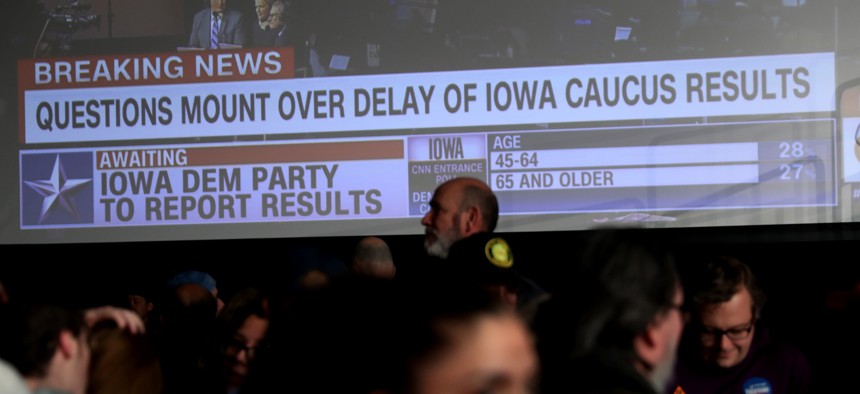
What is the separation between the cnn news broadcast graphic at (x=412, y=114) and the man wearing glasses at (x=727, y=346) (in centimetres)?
244

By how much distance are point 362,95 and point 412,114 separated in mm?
271

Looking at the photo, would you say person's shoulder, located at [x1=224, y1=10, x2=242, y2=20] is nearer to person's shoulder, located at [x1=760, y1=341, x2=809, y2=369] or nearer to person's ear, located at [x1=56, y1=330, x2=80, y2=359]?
person's shoulder, located at [x1=760, y1=341, x2=809, y2=369]

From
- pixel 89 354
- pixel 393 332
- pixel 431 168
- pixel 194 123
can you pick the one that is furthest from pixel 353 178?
pixel 393 332

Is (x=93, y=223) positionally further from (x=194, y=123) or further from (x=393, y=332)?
(x=393, y=332)

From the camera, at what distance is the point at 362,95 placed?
518 cm

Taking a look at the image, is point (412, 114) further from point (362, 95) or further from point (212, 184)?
point (212, 184)

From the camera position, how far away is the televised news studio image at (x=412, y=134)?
4.83 meters

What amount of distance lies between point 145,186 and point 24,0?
119cm

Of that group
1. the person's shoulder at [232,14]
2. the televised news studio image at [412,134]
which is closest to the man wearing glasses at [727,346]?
the televised news studio image at [412,134]

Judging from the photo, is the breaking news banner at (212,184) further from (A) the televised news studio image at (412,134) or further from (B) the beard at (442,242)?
(B) the beard at (442,242)

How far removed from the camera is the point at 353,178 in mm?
5164

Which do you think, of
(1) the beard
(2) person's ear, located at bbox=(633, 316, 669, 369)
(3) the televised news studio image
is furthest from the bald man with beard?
(2) person's ear, located at bbox=(633, 316, 669, 369)

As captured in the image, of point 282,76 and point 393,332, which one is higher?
point 282,76

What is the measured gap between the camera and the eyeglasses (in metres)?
2.38
